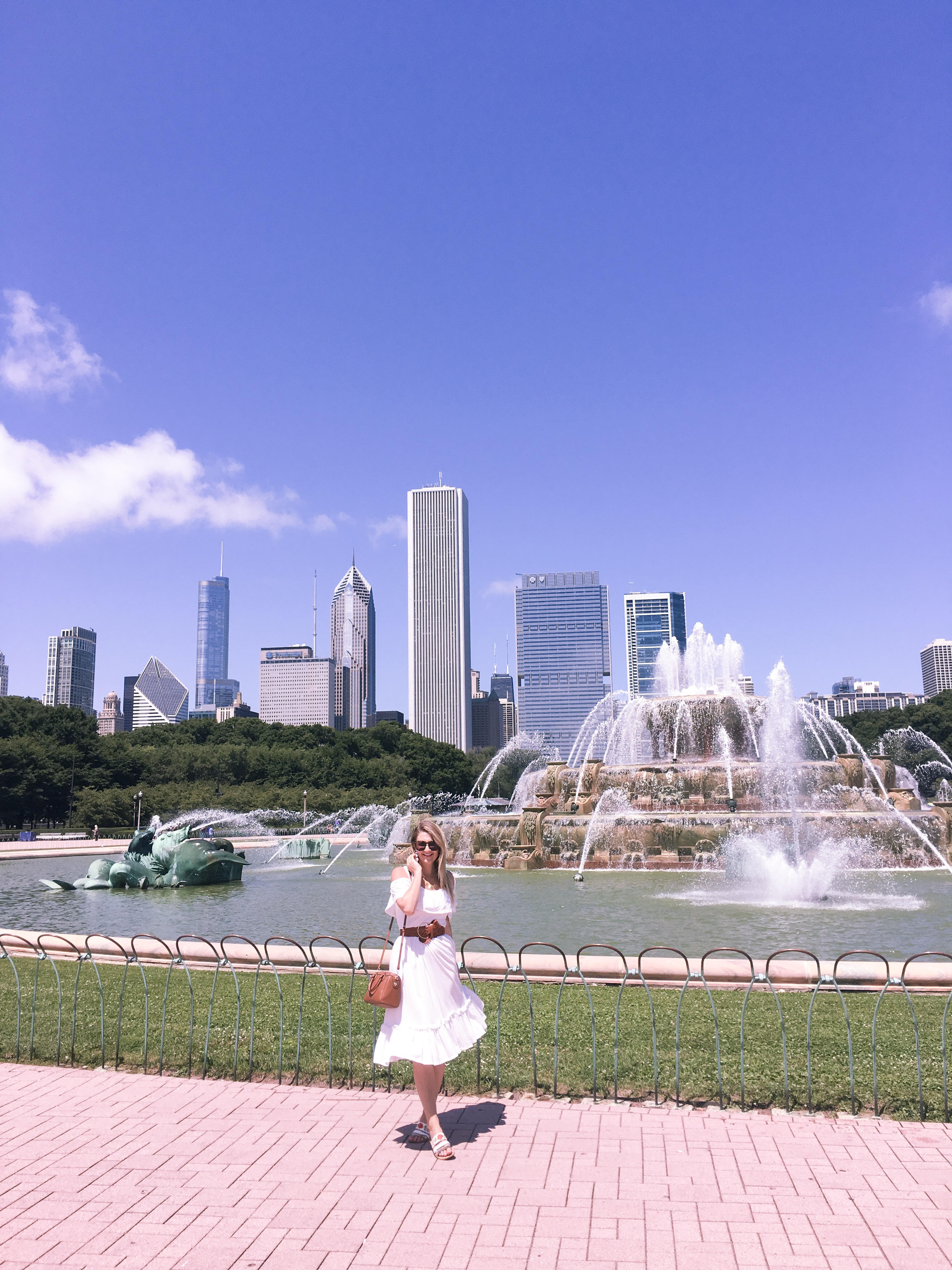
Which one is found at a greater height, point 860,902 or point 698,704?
point 698,704

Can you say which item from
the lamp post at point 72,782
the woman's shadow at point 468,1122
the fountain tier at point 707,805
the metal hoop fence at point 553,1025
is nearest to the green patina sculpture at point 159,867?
the fountain tier at point 707,805

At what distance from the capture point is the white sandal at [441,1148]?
5668 mm

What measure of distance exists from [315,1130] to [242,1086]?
1.30 m

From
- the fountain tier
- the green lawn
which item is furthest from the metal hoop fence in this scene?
the fountain tier

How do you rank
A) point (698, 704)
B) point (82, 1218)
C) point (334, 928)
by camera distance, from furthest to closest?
point (698, 704), point (334, 928), point (82, 1218)

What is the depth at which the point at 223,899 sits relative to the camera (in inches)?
867

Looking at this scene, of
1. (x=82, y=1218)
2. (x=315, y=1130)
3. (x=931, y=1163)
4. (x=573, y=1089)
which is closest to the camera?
(x=82, y=1218)

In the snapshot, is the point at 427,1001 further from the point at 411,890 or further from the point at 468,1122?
the point at 468,1122

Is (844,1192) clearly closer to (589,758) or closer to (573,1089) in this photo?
(573,1089)

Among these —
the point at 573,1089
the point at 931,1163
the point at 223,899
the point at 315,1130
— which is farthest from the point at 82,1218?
the point at 223,899

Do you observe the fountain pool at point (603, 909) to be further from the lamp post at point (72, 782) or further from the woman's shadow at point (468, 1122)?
the lamp post at point (72, 782)

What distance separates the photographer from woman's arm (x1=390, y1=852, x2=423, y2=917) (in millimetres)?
5969

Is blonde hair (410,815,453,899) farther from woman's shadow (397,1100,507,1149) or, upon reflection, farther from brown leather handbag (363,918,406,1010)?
woman's shadow (397,1100,507,1149)

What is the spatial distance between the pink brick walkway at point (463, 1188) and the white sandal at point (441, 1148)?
7cm
